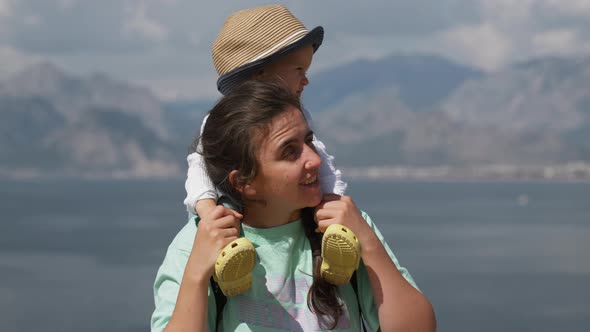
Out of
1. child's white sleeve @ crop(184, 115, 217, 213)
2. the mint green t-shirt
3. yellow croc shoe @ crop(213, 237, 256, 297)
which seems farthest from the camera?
child's white sleeve @ crop(184, 115, 217, 213)

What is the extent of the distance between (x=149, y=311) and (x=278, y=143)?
25623mm

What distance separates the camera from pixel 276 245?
71.6 inches

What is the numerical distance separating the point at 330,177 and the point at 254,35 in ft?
1.21

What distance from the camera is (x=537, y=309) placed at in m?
30.4

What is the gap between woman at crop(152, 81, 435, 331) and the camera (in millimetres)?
1728

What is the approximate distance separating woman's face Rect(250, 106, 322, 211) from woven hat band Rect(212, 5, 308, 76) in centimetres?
32

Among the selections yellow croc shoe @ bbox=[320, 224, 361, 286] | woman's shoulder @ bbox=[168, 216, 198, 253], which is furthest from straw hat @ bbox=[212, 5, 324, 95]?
yellow croc shoe @ bbox=[320, 224, 361, 286]

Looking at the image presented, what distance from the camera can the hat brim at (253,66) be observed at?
6.77 feet

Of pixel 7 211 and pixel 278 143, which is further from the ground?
pixel 7 211

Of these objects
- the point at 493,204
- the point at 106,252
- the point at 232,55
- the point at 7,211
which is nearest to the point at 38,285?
the point at 106,252

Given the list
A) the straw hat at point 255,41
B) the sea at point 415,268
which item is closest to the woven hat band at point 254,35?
the straw hat at point 255,41

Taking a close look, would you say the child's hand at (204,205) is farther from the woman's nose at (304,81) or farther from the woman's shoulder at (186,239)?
the woman's nose at (304,81)

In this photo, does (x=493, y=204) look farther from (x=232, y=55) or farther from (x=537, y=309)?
(x=232, y=55)

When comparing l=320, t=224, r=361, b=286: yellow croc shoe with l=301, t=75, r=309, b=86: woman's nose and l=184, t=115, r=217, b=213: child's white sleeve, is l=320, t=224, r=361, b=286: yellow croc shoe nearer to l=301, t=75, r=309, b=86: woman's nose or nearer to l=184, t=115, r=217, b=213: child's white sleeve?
l=184, t=115, r=217, b=213: child's white sleeve
